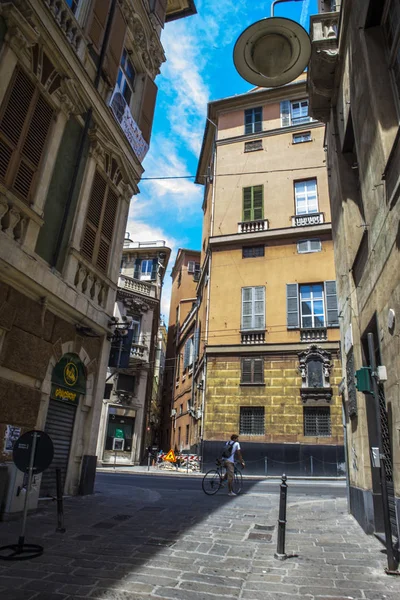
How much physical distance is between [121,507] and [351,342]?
5696mm

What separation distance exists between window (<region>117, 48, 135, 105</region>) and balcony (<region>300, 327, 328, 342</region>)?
45.8 feet

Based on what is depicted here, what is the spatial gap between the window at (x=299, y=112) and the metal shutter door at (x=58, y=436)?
78.8ft

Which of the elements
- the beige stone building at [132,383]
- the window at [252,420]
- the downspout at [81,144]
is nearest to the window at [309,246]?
the window at [252,420]

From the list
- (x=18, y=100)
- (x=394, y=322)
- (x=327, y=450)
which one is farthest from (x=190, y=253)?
(x=394, y=322)

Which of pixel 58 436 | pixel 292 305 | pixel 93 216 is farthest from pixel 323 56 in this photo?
pixel 292 305

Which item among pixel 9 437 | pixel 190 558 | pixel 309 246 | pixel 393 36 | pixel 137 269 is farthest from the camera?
pixel 137 269

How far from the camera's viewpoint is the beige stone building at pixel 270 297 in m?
20.1

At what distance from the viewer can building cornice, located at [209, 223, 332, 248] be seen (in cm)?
2319

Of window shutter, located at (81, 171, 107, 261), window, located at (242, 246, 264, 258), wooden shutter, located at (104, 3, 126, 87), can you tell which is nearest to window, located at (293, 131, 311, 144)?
window, located at (242, 246, 264, 258)

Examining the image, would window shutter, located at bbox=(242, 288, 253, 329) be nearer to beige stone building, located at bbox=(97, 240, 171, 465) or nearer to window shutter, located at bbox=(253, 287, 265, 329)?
window shutter, located at bbox=(253, 287, 265, 329)

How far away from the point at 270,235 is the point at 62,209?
54.2 feet

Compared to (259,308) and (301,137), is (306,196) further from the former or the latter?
(259,308)

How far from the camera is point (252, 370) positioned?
2153 cm

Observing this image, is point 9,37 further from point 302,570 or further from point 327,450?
point 327,450
